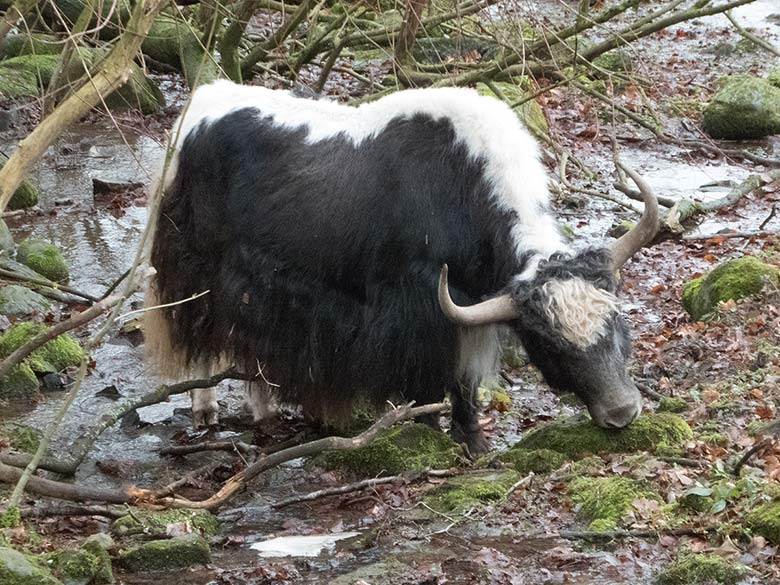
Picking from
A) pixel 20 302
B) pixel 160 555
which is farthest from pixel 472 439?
pixel 20 302

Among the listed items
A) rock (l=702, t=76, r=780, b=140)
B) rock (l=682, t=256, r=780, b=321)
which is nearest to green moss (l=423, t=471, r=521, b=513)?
rock (l=682, t=256, r=780, b=321)

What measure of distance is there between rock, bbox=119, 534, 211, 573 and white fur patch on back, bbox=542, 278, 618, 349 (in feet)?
6.42

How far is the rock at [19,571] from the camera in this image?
413cm

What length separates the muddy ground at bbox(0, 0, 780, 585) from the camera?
4.71m

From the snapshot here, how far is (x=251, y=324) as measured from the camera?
689cm

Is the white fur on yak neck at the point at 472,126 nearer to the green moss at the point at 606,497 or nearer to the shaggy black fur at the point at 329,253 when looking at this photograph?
the shaggy black fur at the point at 329,253

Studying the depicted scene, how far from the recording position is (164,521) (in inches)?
203

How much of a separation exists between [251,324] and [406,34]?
256cm

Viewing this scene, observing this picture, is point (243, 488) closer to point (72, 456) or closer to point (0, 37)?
point (72, 456)

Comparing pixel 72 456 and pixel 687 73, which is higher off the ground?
pixel 687 73

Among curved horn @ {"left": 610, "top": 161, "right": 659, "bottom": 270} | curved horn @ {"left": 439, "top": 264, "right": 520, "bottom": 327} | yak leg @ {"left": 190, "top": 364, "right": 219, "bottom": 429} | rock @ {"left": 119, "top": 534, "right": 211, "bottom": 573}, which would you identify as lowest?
yak leg @ {"left": 190, "top": 364, "right": 219, "bottom": 429}

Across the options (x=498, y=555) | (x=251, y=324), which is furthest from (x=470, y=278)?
(x=498, y=555)

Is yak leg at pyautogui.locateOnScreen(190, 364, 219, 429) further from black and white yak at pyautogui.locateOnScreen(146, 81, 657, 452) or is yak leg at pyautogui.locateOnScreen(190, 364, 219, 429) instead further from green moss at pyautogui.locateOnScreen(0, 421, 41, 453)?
green moss at pyautogui.locateOnScreen(0, 421, 41, 453)

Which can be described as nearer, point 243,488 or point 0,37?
point 0,37
